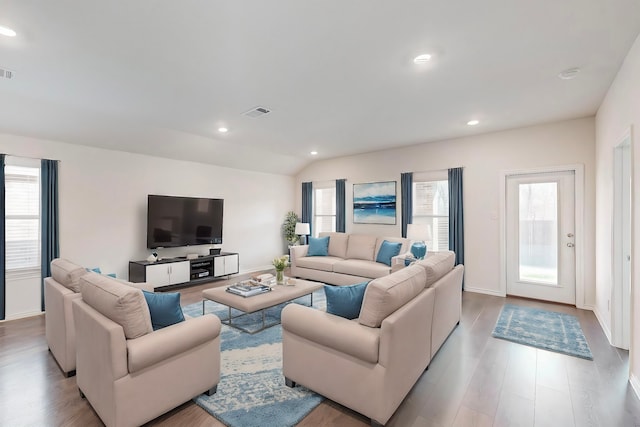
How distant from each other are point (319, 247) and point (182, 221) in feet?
8.89

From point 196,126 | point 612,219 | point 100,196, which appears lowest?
point 612,219

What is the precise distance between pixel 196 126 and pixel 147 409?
380 cm

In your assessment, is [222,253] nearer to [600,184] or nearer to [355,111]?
[355,111]

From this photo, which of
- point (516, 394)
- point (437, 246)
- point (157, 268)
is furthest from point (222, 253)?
point (516, 394)

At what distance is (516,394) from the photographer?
2271mm

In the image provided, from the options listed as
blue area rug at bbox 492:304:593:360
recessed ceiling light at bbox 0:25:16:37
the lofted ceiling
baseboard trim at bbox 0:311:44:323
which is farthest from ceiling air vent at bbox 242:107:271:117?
baseboard trim at bbox 0:311:44:323

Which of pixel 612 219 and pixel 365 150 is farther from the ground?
pixel 365 150

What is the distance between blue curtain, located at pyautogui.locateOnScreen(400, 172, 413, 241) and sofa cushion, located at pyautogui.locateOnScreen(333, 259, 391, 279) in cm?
107

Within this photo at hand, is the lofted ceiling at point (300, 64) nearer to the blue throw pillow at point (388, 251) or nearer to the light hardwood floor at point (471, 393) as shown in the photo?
the blue throw pillow at point (388, 251)

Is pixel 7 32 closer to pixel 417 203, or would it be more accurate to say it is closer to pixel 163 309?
pixel 163 309

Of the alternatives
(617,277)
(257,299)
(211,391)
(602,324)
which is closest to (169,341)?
(211,391)

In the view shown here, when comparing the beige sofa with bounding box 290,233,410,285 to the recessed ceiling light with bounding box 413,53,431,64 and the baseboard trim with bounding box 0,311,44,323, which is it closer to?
the recessed ceiling light with bounding box 413,53,431,64

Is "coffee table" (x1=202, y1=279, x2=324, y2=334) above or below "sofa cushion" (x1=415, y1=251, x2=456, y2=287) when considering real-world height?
below

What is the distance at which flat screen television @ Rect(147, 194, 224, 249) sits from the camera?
518 centimetres
